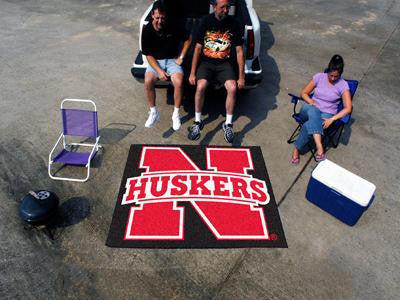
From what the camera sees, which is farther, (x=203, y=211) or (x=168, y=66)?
(x=168, y=66)

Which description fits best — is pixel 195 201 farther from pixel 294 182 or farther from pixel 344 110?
pixel 344 110

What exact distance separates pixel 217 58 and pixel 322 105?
171cm

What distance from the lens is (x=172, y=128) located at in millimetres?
5168

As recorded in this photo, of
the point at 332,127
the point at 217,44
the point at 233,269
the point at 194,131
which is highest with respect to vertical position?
the point at 217,44

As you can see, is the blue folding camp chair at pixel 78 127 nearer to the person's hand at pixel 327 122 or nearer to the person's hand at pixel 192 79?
the person's hand at pixel 192 79

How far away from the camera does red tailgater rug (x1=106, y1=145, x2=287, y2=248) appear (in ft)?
11.5

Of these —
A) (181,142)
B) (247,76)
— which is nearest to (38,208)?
(181,142)

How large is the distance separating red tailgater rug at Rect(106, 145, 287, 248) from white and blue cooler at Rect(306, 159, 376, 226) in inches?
22.6

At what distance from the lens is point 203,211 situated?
3801mm

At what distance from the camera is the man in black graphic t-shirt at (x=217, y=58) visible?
4.66 meters

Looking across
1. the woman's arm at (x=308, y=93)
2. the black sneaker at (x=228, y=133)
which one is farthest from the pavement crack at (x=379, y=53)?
the black sneaker at (x=228, y=133)

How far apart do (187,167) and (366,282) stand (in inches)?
97.4

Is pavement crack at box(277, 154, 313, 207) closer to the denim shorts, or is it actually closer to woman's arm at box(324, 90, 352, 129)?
woman's arm at box(324, 90, 352, 129)

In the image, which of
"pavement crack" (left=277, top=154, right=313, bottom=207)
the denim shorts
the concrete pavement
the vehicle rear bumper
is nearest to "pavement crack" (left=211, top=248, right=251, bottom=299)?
the concrete pavement
